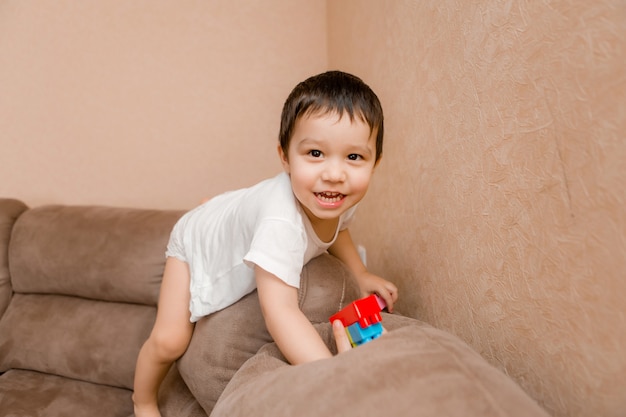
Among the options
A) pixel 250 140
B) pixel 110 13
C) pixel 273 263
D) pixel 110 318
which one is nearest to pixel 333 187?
pixel 273 263

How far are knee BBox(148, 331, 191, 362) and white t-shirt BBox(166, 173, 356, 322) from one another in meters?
0.08

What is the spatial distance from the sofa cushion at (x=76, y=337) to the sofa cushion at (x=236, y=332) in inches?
16.2

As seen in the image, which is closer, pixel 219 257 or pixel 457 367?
pixel 457 367

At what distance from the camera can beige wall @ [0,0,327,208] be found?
1.74 metres

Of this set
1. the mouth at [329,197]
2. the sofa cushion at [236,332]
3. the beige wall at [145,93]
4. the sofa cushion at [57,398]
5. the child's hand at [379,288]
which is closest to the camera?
the mouth at [329,197]

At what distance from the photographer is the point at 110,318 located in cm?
150

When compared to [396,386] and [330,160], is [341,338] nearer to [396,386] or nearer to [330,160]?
[396,386]

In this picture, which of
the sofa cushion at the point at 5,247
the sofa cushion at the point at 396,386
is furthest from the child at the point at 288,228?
the sofa cushion at the point at 5,247

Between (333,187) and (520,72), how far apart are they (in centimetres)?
39

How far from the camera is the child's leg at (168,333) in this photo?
115cm

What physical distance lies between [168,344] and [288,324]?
0.46m

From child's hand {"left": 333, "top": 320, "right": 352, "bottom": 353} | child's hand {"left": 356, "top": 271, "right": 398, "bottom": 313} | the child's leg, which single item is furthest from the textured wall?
the child's leg

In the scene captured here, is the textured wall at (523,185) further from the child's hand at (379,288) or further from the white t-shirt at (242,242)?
the white t-shirt at (242,242)

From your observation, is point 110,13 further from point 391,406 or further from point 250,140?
point 391,406
